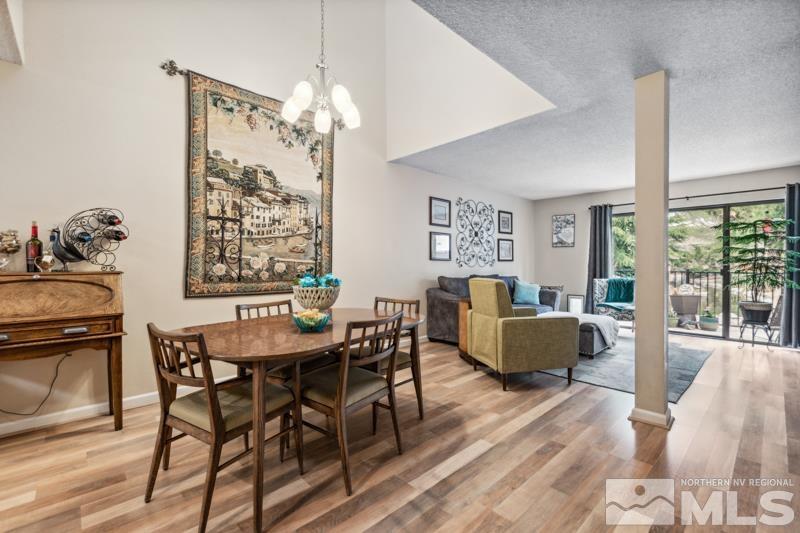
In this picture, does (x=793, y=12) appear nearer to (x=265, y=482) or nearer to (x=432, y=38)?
(x=432, y=38)

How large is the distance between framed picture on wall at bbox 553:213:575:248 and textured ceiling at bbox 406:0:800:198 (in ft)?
7.67

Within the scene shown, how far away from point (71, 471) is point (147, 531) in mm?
872

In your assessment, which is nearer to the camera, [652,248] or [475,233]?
[652,248]

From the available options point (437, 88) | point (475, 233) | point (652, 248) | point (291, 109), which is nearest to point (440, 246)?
point (475, 233)

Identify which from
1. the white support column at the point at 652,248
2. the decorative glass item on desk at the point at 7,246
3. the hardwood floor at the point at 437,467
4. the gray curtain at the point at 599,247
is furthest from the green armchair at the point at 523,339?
the gray curtain at the point at 599,247

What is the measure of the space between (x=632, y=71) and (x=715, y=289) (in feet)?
15.6

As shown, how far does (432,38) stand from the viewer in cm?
418

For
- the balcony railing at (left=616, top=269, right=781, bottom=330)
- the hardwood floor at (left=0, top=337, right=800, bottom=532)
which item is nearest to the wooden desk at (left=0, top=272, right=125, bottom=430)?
the hardwood floor at (left=0, top=337, right=800, bottom=532)

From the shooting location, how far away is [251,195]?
335 centimetres

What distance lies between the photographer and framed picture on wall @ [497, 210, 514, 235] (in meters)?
6.54

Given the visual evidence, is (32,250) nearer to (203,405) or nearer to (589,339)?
(203,405)

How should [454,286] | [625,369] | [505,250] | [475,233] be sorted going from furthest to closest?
[505,250] < [475,233] < [454,286] < [625,369]

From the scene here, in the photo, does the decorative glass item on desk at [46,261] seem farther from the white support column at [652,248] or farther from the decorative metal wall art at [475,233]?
the decorative metal wall art at [475,233]

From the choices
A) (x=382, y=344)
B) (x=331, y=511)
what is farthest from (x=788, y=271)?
(x=331, y=511)
